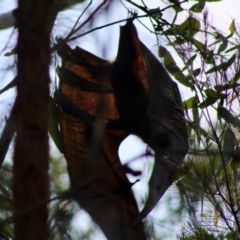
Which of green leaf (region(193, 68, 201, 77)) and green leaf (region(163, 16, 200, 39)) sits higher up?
green leaf (region(163, 16, 200, 39))

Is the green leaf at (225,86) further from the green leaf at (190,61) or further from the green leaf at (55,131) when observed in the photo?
the green leaf at (55,131)

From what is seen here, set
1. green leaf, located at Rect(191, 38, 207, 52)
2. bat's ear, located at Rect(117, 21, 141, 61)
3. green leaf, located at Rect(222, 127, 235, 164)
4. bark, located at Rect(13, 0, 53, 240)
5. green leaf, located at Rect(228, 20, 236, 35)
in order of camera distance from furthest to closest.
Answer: bat's ear, located at Rect(117, 21, 141, 61) < green leaf, located at Rect(228, 20, 236, 35) < green leaf, located at Rect(191, 38, 207, 52) < green leaf, located at Rect(222, 127, 235, 164) < bark, located at Rect(13, 0, 53, 240)

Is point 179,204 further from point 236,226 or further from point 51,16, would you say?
point 51,16

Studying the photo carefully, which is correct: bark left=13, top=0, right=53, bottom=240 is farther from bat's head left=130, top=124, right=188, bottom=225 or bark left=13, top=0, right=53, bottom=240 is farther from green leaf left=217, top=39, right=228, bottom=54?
green leaf left=217, top=39, right=228, bottom=54

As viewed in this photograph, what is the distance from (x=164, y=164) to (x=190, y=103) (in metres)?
0.28

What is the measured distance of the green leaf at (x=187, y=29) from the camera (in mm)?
3055

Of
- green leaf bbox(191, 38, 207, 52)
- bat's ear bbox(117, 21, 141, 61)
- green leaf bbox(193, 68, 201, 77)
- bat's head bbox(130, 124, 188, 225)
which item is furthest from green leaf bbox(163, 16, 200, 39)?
bat's head bbox(130, 124, 188, 225)

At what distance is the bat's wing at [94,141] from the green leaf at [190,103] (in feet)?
0.90

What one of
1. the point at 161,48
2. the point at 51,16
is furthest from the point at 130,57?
the point at 51,16

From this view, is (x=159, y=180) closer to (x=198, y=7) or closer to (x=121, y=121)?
(x=121, y=121)

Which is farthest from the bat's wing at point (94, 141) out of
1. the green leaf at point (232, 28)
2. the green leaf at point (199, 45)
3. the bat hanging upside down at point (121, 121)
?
the green leaf at point (232, 28)

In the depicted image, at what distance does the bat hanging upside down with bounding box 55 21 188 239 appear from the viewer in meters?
2.88

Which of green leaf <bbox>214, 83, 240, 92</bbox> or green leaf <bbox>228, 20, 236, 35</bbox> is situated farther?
green leaf <bbox>228, 20, 236, 35</bbox>

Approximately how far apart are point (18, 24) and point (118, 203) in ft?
4.06
